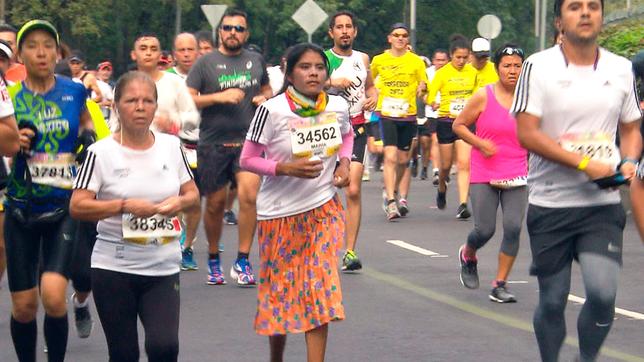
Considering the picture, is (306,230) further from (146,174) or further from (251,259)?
(251,259)

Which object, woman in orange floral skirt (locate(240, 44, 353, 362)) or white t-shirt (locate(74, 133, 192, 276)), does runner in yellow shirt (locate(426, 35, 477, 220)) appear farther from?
white t-shirt (locate(74, 133, 192, 276))

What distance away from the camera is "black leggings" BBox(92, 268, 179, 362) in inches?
276

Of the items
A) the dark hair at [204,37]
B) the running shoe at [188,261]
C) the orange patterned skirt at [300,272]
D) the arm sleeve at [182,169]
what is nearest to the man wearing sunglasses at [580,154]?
the orange patterned skirt at [300,272]

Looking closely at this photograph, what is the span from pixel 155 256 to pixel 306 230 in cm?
147

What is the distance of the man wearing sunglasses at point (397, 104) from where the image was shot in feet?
61.6

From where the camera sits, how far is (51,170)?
323 inches

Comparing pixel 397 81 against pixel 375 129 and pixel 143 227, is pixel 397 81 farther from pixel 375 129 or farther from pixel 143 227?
pixel 143 227

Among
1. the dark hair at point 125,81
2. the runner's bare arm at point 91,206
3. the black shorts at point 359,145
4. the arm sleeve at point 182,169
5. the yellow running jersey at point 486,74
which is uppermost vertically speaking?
the dark hair at point 125,81

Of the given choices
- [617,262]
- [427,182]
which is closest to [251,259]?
[617,262]

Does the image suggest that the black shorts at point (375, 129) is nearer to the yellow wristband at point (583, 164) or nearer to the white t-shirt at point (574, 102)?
the white t-shirt at point (574, 102)

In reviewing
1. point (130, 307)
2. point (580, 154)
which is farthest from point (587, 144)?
point (130, 307)

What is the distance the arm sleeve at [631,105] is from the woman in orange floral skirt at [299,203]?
1.56 m

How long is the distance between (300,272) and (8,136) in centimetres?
175

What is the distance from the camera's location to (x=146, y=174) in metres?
7.09
